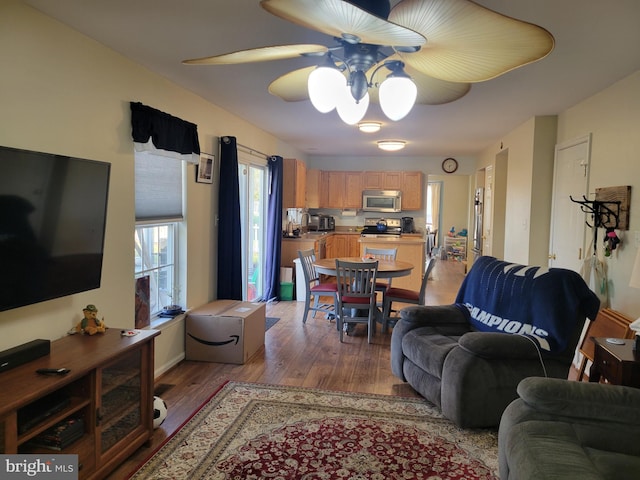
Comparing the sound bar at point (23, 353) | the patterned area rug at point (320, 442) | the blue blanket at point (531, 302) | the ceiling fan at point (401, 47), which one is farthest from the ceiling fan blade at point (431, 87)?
the sound bar at point (23, 353)

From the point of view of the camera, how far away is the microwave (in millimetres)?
8180

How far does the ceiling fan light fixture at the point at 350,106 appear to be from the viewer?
1.94 metres

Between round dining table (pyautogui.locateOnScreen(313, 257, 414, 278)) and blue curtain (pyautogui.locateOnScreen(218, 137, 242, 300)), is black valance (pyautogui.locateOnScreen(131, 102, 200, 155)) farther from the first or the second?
round dining table (pyautogui.locateOnScreen(313, 257, 414, 278))

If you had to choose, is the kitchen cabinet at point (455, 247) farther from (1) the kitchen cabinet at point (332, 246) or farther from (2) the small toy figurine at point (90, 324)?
(2) the small toy figurine at point (90, 324)

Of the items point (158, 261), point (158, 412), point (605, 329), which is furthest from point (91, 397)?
point (605, 329)

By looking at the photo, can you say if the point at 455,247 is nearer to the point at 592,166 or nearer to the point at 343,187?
the point at 343,187

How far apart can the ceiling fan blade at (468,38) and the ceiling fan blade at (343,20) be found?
0.20ft

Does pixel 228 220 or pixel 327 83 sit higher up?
pixel 327 83

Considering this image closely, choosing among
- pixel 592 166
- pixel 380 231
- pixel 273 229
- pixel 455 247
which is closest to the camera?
pixel 592 166

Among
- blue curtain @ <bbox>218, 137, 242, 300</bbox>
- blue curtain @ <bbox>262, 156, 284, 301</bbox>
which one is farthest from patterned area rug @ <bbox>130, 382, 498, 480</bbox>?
blue curtain @ <bbox>262, 156, 284, 301</bbox>

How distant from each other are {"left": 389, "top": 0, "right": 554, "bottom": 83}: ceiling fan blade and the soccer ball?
7.94ft

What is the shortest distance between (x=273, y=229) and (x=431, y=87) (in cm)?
410

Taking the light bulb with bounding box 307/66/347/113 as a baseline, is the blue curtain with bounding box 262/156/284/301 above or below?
below

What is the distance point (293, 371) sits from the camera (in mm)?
3617
